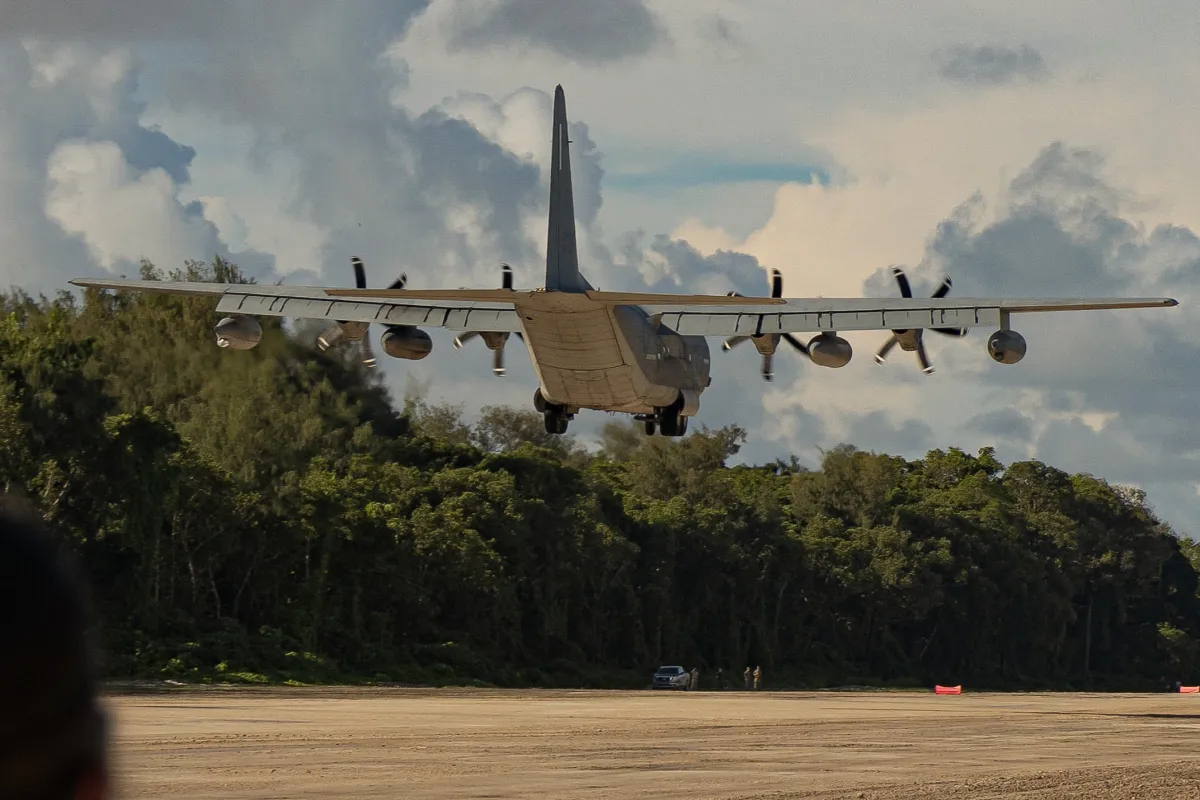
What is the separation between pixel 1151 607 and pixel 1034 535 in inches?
799

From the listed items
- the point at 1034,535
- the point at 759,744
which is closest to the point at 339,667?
the point at 759,744

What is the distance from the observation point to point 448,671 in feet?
230

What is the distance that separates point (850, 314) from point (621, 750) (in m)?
17.4

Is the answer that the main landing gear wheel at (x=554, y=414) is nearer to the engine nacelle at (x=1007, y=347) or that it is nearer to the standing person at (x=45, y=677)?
the engine nacelle at (x=1007, y=347)

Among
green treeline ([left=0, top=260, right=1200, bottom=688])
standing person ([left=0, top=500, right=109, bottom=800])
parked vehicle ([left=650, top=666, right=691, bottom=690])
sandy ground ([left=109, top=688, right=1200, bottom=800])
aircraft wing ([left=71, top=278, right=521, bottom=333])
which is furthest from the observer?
parked vehicle ([left=650, top=666, right=691, bottom=690])

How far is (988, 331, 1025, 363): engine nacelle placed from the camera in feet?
130

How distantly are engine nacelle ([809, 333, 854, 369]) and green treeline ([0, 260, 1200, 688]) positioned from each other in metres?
16.3

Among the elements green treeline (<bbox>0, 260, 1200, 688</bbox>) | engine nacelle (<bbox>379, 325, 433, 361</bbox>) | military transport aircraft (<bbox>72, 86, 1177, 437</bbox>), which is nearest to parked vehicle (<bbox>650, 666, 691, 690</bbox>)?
green treeline (<bbox>0, 260, 1200, 688</bbox>)

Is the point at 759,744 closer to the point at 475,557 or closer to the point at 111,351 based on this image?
the point at 111,351

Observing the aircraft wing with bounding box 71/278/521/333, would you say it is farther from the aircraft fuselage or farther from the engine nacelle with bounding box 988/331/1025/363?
the engine nacelle with bounding box 988/331/1025/363

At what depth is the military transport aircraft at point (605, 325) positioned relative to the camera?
131 ft

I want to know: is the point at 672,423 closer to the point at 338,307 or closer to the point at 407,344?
the point at 407,344

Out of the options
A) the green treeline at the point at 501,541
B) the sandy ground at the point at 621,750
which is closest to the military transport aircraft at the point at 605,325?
the green treeline at the point at 501,541

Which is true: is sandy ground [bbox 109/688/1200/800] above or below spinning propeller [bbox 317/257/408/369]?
below
